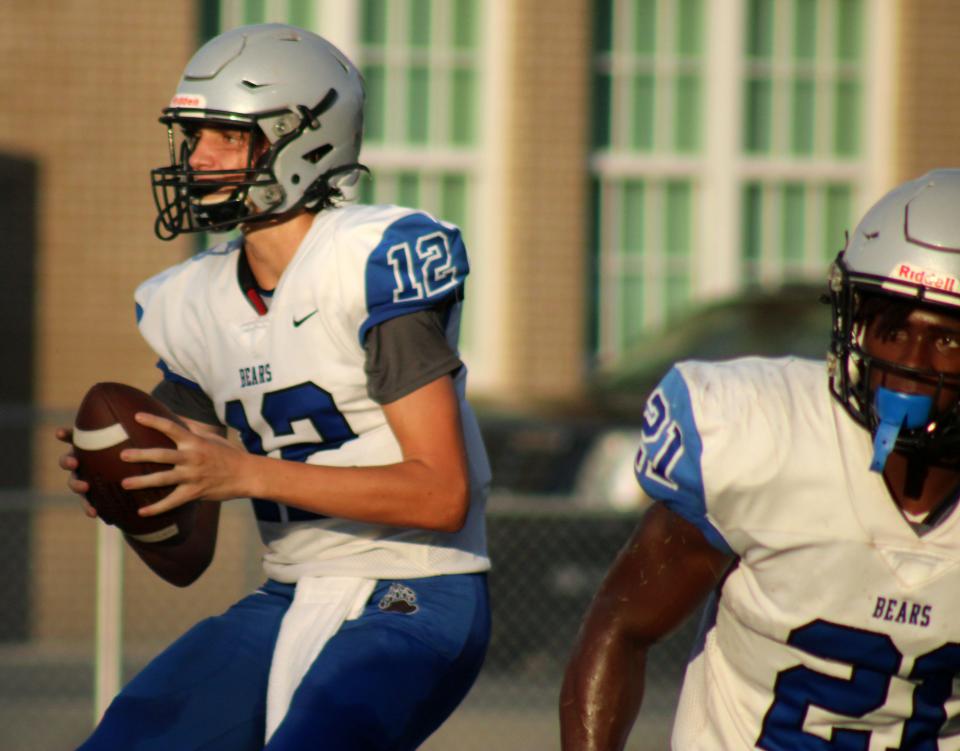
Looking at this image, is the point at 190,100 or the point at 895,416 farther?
the point at 190,100

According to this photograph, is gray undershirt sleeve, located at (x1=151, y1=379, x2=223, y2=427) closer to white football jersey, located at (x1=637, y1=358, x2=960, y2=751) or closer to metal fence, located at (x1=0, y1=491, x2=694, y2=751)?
white football jersey, located at (x1=637, y1=358, x2=960, y2=751)

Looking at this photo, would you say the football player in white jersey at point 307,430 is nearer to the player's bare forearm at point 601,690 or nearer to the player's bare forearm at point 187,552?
the player's bare forearm at point 187,552

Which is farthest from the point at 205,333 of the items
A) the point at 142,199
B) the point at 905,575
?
the point at 142,199

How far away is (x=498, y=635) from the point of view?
658 centimetres

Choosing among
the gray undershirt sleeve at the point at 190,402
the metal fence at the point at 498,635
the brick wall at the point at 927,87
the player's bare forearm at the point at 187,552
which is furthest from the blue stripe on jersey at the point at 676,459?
the brick wall at the point at 927,87

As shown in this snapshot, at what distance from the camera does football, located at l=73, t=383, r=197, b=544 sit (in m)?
2.85

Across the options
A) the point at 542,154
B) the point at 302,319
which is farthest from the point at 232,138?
the point at 542,154

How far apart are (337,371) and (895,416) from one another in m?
1.08

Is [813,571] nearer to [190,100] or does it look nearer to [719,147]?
[190,100]

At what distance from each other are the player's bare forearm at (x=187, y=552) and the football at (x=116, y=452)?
5.8 inches

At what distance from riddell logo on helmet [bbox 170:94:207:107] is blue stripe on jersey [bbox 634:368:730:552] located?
3.77 feet

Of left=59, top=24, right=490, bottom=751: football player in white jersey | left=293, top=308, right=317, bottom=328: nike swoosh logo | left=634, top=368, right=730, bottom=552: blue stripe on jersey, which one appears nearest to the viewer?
left=634, top=368, right=730, bottom=552: blue stripe on jersey

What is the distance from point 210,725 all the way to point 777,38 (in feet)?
28.5

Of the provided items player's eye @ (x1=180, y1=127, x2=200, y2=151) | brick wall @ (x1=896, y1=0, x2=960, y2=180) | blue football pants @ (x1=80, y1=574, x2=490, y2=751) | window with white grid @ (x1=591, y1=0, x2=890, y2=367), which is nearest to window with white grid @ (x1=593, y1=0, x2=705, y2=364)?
window with white grid @ (x1=591, y1=0, x2=890, y2=367)
